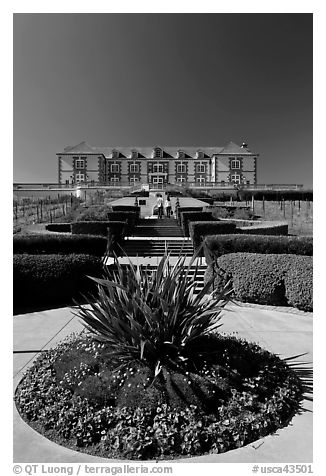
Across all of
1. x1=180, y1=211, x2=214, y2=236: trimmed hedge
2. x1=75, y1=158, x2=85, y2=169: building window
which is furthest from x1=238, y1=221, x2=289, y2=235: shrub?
x1=75, y1=158, x2=85, y2=169: building window

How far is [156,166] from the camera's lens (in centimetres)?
6006

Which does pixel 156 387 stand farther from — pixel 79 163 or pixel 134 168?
pixel 134 168

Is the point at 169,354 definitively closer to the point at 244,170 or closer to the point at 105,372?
the point at 105,372

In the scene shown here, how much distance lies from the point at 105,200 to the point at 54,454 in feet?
112

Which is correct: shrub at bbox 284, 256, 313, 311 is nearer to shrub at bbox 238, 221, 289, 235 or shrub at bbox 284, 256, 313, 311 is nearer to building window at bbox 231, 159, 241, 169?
shrub at bbox 238, 221, 289, 235

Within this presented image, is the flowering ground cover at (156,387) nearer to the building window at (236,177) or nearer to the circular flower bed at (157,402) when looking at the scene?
the circular flower bed at (157,402)

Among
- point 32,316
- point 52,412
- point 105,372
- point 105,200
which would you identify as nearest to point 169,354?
point 105,372

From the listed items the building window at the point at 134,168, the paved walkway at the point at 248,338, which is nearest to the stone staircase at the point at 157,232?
the paved walkway at the point at 248,338

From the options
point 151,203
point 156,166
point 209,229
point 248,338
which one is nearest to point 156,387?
point 248,338

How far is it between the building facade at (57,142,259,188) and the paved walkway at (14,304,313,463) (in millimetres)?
51787

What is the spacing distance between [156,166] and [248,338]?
56.9 m

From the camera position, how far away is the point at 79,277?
689cm

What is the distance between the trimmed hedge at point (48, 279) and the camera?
6.56m

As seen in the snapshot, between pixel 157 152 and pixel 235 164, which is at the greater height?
pixel 157 152
